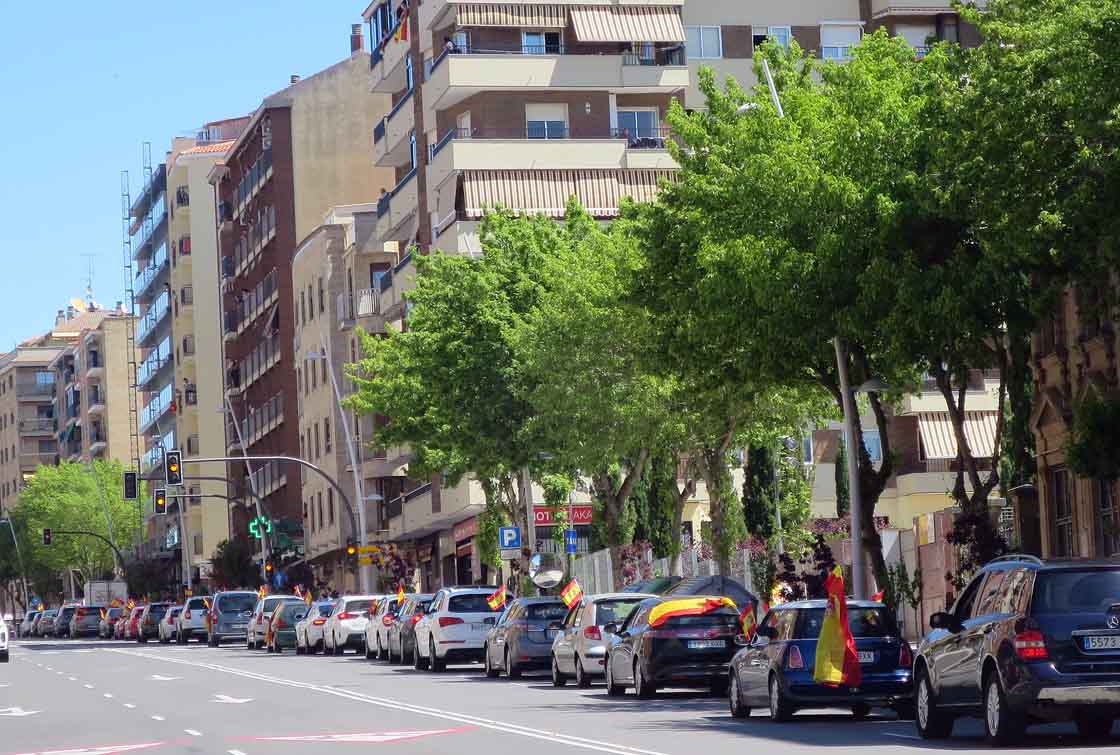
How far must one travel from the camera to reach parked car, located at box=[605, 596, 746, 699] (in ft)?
102

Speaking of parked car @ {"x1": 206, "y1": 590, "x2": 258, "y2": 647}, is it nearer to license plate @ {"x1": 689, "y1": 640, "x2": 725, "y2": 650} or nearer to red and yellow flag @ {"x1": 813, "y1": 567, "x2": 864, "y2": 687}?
license plate @ {"x1": 689, "y1": 640, "x2": 725, "y2": 650}

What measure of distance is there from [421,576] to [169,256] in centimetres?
5868

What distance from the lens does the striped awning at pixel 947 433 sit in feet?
230

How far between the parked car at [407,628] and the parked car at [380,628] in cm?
89

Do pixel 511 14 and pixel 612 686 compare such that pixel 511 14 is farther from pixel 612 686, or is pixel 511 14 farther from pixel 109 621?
pixel 612 686

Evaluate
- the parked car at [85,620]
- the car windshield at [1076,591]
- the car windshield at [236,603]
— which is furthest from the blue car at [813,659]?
the parked car at [85,620]

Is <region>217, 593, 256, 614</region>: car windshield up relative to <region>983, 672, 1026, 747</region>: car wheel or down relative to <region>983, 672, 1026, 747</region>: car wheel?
up

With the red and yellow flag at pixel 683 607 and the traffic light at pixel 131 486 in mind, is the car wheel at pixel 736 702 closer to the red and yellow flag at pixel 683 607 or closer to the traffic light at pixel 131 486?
the red and yellow flag at pixel 683 607

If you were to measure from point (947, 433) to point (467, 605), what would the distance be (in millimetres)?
28403

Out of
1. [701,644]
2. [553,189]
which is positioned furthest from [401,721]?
[553,189]

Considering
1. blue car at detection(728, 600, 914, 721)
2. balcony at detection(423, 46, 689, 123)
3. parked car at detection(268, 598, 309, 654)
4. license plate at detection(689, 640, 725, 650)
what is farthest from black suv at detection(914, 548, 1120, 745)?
balcony at detection(423, 46, 689, 123)

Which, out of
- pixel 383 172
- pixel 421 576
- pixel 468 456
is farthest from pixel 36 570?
pixel 468 456

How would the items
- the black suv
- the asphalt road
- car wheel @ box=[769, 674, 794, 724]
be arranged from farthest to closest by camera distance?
car wheel @ box=[769, 674, 794, 724]
the asphalt road
the black suv

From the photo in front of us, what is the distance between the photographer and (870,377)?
124ft
